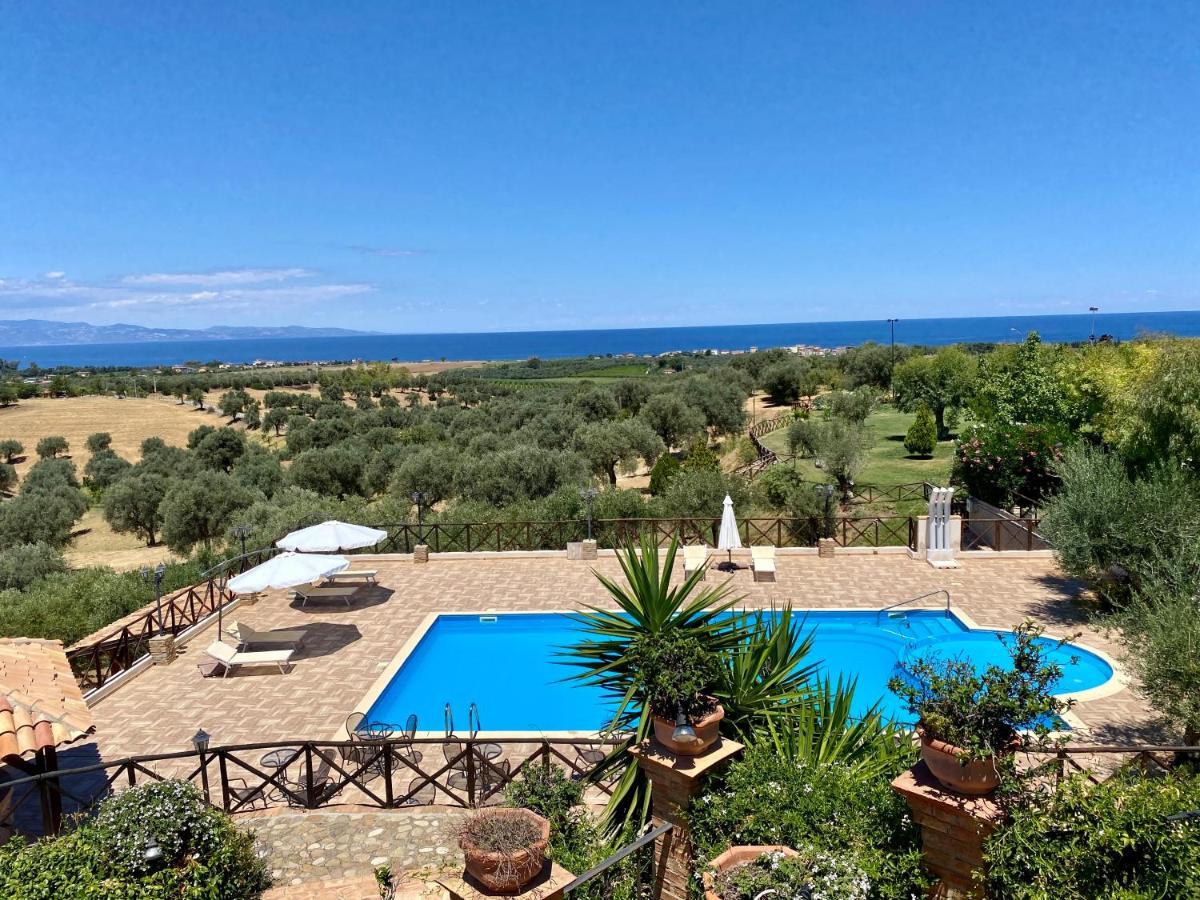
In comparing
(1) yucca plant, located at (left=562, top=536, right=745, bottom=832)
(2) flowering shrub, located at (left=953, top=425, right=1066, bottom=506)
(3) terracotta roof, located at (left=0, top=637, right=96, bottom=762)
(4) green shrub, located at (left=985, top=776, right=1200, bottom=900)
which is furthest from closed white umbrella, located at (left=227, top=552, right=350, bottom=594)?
(2) flowering shrub, located at (left=953, top=425, right=1066, bottom=506)

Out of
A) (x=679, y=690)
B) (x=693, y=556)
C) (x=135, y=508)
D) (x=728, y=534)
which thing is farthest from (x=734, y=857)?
(x=135, y=508)

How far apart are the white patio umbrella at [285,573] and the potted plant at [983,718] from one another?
1115 centimetres

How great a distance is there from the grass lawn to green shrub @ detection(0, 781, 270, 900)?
22.4 m

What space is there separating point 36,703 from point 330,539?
307 inches

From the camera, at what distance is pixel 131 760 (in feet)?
24.3

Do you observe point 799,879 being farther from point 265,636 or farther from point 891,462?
point 891,462

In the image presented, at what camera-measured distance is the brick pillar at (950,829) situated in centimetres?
444

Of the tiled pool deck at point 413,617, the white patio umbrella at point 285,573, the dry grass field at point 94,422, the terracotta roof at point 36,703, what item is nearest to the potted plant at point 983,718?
the tiled pool deck at point 413,617

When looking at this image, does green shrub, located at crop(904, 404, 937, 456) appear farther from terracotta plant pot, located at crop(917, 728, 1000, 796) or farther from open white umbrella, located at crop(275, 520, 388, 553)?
terracotta plant pot, located at crop(917, 728, 1000, 796)

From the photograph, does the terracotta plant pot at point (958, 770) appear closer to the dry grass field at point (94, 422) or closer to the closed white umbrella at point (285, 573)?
the closed white umbrella at point (285, 573)

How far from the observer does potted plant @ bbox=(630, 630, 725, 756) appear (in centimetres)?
547

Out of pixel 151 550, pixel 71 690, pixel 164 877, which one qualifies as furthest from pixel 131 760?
pixel 151 550

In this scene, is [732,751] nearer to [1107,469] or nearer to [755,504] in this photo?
[1107,469]

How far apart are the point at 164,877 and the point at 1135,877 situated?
6184 millimetres
